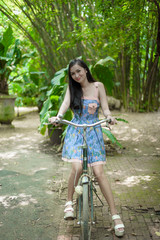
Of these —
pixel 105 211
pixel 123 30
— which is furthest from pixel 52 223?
pixel 123 30

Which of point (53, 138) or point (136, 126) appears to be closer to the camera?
point (53, 138)

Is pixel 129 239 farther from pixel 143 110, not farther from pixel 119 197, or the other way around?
pixel 143 110

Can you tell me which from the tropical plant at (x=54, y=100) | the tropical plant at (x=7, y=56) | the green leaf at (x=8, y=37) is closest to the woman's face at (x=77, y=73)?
the tropical plant at (x=54, y=100)

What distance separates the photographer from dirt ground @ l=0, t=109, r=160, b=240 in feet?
7.71

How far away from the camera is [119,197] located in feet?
9.74

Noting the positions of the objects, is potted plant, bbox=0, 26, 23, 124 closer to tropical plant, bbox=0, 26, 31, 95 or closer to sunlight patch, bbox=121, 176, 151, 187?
tropical plant, bbox=0, 26, 31, 95

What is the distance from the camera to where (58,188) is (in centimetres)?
333

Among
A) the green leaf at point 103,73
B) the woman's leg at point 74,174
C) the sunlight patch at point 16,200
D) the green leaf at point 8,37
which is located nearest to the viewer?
the woman's leg at point 74,174

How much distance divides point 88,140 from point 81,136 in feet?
0.24

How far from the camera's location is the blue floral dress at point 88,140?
2258mm

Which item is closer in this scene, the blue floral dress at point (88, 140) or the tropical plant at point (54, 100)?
the blue floral dress at point (88, 140)

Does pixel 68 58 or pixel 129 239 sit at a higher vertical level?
pixel 68 58

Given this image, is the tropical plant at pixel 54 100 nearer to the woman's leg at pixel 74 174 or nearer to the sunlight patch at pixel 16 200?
the sunlight patch at pixel 16 200

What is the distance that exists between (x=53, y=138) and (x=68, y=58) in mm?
2822
